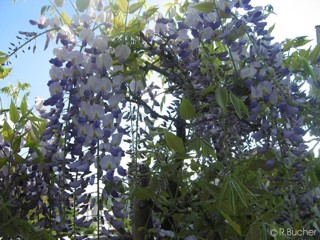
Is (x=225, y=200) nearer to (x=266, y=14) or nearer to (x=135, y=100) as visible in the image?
(x=135, y=100)

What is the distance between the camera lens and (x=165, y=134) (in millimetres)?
819

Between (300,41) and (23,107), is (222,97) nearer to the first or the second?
(300,41)

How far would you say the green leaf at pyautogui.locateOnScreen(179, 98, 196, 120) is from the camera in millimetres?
824

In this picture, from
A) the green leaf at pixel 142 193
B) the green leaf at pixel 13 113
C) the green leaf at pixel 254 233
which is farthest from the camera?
the green leaf at pixel 13 113

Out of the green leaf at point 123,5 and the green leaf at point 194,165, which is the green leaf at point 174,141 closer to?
the green leaf at point 194,165

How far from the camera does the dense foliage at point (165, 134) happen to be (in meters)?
0.82

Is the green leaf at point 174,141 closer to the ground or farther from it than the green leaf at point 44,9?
closer to the ground

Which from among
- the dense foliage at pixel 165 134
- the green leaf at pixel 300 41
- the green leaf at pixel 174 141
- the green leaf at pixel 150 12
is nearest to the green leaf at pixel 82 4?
the dense foliage at pixel 165 134

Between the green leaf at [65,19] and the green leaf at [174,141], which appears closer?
the green leaf at [174,141]

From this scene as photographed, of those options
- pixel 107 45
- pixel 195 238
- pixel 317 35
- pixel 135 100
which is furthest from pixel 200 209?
pixel 317 35

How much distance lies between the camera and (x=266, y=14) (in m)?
0.97

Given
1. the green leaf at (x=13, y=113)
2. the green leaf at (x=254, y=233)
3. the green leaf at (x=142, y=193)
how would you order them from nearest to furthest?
the green leaf at (x=254, y=233)
the green leaf at (x=142, y=193)
the green leaf at (x=13, y=113)

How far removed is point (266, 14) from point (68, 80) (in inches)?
18.8

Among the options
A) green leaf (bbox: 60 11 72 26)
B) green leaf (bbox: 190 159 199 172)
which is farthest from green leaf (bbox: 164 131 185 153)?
green leaf (bbox: 60 11 72 26)
